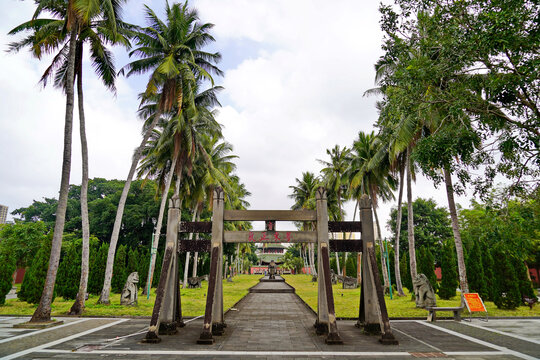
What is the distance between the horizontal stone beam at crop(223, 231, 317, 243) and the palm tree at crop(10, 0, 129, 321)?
21.7ft

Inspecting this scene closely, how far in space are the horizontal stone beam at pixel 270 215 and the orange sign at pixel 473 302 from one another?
706 cm

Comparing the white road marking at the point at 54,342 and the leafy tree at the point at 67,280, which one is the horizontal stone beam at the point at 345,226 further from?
the leafy tree at the point at 67,280

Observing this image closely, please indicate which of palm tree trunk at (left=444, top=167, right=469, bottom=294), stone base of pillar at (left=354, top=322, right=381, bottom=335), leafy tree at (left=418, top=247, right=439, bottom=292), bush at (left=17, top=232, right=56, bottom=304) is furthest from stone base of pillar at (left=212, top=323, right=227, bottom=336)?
leafy tree at (left=418, top=247, right=439, bottom=292)

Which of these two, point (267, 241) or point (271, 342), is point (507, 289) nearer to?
point (267, 241)

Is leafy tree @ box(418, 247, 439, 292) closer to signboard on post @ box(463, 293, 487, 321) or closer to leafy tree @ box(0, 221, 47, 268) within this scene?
signboard on post @ box(463, 293, 487, 321)

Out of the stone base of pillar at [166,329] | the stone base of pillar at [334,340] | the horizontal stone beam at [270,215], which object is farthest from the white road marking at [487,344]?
the stone base of pillar at [166,329]

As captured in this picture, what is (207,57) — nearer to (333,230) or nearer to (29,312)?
(333,230)

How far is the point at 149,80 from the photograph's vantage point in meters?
15.5

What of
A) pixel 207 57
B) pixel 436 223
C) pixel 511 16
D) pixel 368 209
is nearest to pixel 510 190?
pixel 368 209

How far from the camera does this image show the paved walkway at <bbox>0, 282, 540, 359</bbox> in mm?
6465

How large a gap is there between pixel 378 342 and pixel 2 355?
8.24m

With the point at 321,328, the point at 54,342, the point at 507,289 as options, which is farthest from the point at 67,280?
the point at 507,289

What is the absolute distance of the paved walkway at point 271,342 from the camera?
21.2 ft

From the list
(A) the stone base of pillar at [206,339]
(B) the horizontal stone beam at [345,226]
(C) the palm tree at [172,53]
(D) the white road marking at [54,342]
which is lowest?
(D) the white road marking at [54,342]
